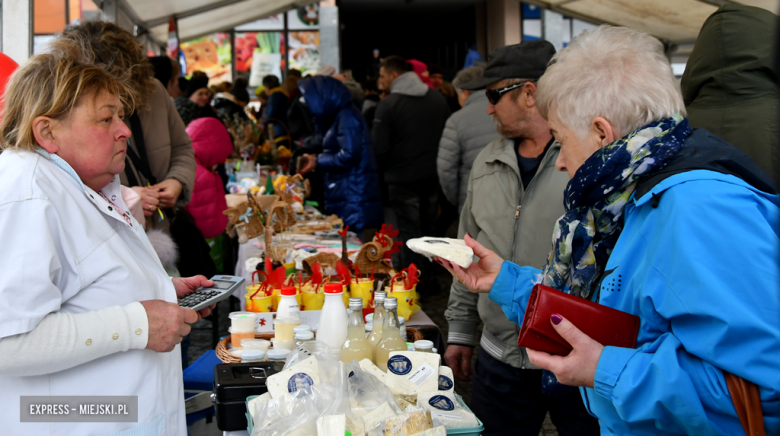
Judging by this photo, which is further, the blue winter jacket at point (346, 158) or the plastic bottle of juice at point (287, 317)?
the blue winter jacket at point (346, 158)

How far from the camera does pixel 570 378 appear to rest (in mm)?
1180

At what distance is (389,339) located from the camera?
5.70 feet

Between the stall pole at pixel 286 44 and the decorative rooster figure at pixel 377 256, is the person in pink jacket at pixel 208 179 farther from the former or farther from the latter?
the stall pole at pixel 286 44

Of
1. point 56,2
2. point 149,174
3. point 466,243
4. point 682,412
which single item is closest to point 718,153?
point 682,412

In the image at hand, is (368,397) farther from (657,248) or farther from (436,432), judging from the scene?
(657,248)

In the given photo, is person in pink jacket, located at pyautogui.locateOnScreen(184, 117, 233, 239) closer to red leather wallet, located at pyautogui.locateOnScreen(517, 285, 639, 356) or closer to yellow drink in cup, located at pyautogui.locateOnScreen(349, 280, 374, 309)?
yellow drink in cup, located at pyautogui.locateOnScreen(349, 280, 374, 309)

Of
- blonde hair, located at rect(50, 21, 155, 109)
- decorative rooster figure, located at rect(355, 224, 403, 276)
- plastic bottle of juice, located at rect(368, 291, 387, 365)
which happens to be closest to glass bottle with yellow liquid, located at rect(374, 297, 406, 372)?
plastic bottle of juice, located at rect(368, 291, 387, 365)

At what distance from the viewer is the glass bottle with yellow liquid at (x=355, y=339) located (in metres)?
1.70

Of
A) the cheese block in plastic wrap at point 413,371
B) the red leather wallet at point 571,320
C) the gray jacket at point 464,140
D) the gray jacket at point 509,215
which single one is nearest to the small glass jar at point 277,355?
the cheese block in plastic wrap at point 413,371

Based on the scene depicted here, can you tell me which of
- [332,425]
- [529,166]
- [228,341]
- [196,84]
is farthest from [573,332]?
[196,84]

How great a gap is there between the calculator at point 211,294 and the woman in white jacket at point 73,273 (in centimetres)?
12

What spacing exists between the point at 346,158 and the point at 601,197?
3750 millimetres

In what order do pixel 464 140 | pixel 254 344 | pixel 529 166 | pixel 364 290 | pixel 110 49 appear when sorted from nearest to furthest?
pixel 254 344 → pixel 529 166 → pixel 110 49 → pixel 364 290 → pixel 464 140

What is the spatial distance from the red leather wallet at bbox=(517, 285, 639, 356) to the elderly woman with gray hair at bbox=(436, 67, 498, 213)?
293 centimetres
